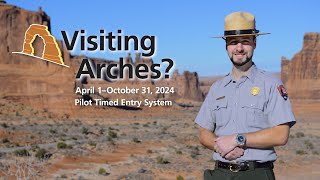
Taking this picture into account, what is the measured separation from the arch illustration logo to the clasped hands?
55.0 metres

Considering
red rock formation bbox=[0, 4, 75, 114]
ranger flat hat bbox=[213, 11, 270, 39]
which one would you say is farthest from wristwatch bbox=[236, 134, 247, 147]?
red rock formation bbox=[0, 4, 75, 114]

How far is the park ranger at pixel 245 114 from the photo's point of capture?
3.28m

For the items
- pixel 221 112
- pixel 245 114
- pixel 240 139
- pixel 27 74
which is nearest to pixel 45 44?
pixel 27 74

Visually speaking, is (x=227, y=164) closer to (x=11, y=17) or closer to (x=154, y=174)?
(x=154, y=174)

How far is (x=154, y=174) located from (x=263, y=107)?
12520mm

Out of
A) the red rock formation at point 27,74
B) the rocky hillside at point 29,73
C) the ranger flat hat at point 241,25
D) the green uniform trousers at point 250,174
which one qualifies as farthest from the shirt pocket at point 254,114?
the red rock formation at point 27,74

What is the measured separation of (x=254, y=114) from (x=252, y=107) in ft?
0.16

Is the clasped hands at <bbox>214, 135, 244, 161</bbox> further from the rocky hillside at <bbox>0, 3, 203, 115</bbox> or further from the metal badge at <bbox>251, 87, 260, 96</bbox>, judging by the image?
the rocky hillside at <bbox>0, 3, 203, 115</bbox>

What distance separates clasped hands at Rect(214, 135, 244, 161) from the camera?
10.7ft

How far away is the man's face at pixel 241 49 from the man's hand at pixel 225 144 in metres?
0.53

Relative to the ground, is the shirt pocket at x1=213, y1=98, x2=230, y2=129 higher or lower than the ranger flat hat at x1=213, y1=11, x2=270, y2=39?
lower

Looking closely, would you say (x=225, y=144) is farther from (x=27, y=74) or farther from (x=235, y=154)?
(x=27, y=74)

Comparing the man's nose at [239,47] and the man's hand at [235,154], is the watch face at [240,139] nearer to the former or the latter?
the man's hand at [235,154]

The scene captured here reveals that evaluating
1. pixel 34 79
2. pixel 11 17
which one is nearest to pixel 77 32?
pixel 34 79
